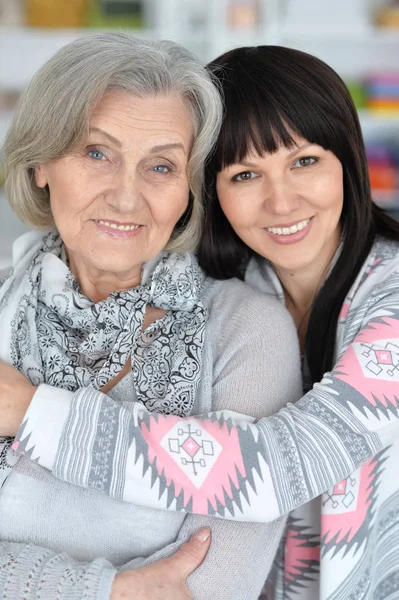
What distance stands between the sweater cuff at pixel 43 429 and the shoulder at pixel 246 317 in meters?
0.41

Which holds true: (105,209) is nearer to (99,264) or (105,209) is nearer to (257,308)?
(99,264)

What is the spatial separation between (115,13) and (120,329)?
3505 millimetres

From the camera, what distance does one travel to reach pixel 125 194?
58.6 inches

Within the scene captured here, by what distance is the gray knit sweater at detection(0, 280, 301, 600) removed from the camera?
124cm

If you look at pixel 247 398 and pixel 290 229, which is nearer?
pixel 247 398

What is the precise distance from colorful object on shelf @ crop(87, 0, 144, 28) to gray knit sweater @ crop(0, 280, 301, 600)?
3412 millimetres

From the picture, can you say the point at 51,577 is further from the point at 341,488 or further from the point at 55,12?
the point at 55,12

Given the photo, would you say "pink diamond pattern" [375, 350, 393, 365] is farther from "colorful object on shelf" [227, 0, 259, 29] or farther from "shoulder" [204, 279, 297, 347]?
"colorful object on shelf" [227, 0, 259, 29]

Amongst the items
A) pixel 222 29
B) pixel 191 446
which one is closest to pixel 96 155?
pixel 191 446

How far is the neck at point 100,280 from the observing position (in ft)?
5.45

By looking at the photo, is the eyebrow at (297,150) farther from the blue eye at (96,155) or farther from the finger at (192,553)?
the finger at (192,553)

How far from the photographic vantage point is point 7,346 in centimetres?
150

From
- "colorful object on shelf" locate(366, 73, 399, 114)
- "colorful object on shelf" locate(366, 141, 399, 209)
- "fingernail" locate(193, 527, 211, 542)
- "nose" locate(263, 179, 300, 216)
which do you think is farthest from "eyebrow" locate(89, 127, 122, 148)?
"colorful object on shelf" locate(366, 73, 399, 114)

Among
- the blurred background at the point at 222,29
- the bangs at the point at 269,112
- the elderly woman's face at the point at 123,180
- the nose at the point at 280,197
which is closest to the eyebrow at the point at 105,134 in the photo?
the elderly woman's face at the point at 123,180
